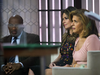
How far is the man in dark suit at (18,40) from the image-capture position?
1727 mm

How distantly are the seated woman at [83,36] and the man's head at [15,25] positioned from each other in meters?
0.66

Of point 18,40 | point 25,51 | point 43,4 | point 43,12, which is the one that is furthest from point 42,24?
point 25,51

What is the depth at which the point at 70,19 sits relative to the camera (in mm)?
1869

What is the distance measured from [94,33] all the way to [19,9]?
0.99 metres

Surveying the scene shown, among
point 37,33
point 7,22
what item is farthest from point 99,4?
point 7,22

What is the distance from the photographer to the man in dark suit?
5.66 ft

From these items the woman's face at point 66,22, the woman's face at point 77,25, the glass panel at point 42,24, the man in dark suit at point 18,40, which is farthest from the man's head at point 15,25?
the woman's face at point 77,25

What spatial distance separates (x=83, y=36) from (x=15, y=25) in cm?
84

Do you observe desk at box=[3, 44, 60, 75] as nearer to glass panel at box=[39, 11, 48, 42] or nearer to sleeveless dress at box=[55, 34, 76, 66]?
sleeveless dress at box=[55, 34, 76, 66]

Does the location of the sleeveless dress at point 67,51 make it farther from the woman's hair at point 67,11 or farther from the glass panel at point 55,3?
the glass panel at point 55,3

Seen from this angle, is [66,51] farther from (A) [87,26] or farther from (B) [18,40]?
(B) [18,40]

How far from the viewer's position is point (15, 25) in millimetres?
1872

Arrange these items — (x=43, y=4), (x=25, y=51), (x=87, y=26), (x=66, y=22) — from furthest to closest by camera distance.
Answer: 1. (x=43, y=4)
2. (x=66, y=22)
3. (x=87, y=26)
4. (x=25, y=51)

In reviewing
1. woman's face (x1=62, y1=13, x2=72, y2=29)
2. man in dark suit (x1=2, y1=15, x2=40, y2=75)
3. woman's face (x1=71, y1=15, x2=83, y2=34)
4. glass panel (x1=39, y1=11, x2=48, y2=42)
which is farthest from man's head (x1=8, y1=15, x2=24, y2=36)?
woman's face (x1=71, y1=15, x2=83, y2=34)
